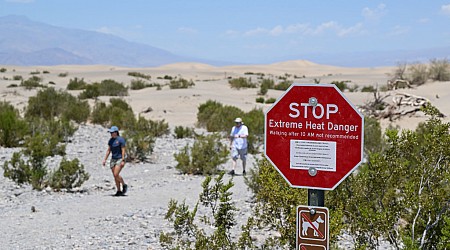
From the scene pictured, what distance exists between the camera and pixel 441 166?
5.16 m

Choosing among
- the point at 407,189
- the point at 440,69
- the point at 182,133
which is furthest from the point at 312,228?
the point at 440,69

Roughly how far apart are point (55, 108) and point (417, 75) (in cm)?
2546

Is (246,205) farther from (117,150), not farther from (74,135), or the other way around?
(74,135)

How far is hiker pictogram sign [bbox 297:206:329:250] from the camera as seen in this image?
12.3ft

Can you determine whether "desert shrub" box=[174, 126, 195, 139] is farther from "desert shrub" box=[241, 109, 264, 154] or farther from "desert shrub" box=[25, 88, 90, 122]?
"desert shrub" box=[25, 88, 90, 122]

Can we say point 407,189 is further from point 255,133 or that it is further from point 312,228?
point 255,133

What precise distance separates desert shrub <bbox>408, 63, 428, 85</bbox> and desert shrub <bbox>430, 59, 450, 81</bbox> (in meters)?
0.70

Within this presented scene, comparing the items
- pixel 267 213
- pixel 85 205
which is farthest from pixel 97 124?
pixel 267 213

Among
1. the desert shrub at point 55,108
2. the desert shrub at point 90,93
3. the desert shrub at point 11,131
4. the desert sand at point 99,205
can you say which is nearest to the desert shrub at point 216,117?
the desert sand at point 99,205

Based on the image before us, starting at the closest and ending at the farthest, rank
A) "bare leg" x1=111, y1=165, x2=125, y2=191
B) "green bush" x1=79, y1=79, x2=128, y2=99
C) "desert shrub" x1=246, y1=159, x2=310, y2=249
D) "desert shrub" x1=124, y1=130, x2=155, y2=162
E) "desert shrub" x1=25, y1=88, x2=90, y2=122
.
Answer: "desert shrub" x1=246, y1=159, x2=310, y2=249 → "bare leg" x1=111, y1=165, x2=125, y2=191 → "desert shrub" x1=124, y1=130, x2=155, y2=162 → "desert shrub" x1=25, y1=88, x2=90, y2=122 → "green bush" x1=79, y1=79, x2=128, y2=99

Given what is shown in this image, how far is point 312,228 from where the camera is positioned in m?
3.80

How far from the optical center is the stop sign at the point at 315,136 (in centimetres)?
368

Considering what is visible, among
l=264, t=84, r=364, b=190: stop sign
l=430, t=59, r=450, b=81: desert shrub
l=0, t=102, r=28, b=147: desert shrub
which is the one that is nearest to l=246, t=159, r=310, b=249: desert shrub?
l=264, t=84, r=364, b=190: stop sign

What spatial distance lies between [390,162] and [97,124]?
21276 millimetres
